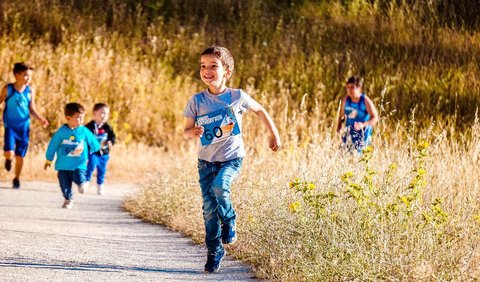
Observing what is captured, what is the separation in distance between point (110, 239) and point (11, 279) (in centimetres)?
283

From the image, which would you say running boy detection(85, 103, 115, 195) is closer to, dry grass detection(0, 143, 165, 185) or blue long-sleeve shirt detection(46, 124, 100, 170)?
dry grass detection(0, 143, 165, 185)

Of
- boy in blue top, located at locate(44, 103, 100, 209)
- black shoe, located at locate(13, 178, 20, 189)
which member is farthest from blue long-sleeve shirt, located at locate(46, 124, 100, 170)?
black shoe, located at locate(13, 178, 20, 189)

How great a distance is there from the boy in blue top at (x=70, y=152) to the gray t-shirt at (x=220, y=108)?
504cm

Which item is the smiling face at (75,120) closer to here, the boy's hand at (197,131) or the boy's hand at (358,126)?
the boy's hand at (358,126)

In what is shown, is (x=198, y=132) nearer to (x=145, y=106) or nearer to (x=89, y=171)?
(x=89, y=171)

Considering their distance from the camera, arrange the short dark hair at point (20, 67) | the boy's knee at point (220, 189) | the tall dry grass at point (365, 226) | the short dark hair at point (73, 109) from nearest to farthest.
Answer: the tall dry grass at point (365, 226)
the boy's knee at point (220, 189)
the short dark hair at point (73, 109)
the short dark hair at point (20, 67)

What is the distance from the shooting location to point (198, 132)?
809cm

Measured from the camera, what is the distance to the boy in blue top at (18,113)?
14906 millimetres

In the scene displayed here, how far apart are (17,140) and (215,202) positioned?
7.36 metres

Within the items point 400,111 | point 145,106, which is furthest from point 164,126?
point 400,111

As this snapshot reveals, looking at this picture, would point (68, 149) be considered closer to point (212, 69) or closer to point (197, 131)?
point (212, 69)

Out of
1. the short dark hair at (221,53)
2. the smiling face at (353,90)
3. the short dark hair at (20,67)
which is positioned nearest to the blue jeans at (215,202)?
the short dark hair at (221,53)

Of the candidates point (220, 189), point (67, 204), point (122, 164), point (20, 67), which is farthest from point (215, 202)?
point (122, 164)

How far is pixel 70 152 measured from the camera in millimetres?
13281
